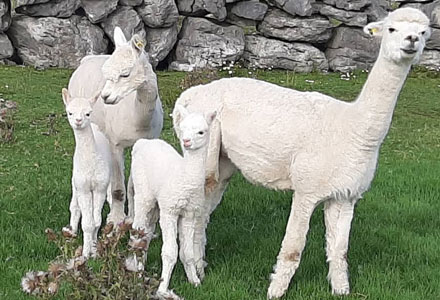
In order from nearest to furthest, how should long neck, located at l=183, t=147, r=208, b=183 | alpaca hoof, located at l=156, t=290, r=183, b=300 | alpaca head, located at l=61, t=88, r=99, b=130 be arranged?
alpaca hoof, located at l=156, t=290, r=183, b=300 < long neck, located at l=183, t=147, r=208, b=183 < alpaca head, located at l=61, t=88, r=99, b=130

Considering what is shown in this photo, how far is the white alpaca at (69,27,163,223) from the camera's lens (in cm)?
556

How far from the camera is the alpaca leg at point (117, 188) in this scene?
20.8 feet

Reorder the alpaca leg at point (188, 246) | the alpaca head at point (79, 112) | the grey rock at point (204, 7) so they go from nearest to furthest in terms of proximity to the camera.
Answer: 1. the alpaca leg at point (188, 246)
2. the alpaca head at point (79, 112)
3. the grey rock at point (204, 7)

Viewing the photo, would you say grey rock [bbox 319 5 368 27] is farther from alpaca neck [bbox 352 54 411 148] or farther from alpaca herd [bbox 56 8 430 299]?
alpaca neck [bbox 352 54 411 148]

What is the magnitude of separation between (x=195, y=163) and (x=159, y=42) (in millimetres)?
11132

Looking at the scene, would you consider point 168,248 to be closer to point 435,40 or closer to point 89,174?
point 89,174

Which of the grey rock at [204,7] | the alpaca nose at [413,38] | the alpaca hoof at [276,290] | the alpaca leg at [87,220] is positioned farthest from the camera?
the grey rock at [204,7]

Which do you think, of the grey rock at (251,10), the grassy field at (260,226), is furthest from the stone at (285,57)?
the grassy field at (260,226)

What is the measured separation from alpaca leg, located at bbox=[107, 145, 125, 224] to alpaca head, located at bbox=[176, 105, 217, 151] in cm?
163

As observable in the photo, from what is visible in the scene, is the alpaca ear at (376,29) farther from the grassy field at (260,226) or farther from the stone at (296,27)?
the stone at (296,27)

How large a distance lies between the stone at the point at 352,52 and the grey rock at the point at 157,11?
3.57 metres

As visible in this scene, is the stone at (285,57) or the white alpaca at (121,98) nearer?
the white alpaca at (121,98)

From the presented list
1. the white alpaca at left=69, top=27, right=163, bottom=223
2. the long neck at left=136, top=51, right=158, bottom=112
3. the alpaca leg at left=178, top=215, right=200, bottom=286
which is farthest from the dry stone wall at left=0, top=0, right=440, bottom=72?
the alpaca leg at left=178, top=215, right=200, bottom=286

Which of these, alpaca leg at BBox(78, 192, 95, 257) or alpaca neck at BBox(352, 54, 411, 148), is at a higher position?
alpaca neck at BBox(352, 54, 411, 148)
